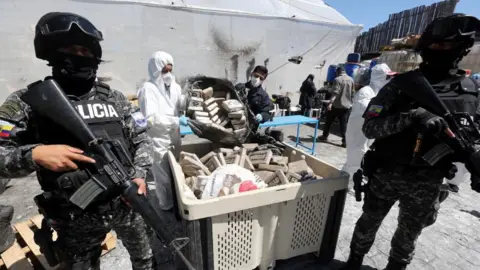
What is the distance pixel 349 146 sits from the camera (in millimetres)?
3508

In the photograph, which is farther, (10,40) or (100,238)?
(10,40)

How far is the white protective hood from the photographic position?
3.35 metres

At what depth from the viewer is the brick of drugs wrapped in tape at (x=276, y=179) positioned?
1936 mm

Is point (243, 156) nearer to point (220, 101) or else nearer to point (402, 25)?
point (220, 101)

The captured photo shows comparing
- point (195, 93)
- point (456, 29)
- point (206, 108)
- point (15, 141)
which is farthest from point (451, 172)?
point (15, 141)

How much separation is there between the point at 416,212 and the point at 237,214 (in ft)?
4.20

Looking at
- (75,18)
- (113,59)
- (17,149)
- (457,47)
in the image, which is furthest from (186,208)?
(113,59)

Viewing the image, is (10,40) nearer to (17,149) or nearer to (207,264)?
(17,149)

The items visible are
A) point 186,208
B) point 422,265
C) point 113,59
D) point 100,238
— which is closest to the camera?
point 186,208

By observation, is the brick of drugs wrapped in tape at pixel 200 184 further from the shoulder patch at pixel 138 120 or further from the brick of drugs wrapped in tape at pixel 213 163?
the shoulder patch at pixel 138 120

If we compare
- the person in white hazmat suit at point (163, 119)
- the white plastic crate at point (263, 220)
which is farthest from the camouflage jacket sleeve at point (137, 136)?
the person in white hazmat suit at point (163, 119)

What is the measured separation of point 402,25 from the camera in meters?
12.4

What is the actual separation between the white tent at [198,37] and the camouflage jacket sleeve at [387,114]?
6.81m

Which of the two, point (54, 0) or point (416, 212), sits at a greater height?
point (54, 0)
